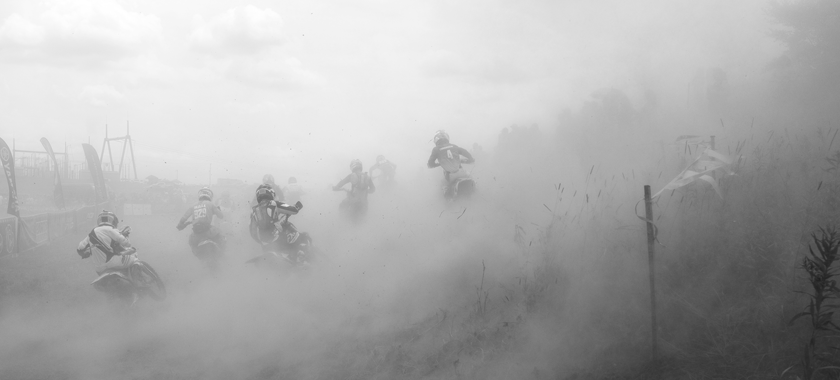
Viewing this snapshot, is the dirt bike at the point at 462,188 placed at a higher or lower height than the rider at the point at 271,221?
higher

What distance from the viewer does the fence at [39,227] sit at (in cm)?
1318

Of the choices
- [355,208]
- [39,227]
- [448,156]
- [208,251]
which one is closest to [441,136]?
[448,156]

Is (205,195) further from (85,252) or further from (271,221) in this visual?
(271,221)

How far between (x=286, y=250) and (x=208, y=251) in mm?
2634

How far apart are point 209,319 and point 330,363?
3.38 m

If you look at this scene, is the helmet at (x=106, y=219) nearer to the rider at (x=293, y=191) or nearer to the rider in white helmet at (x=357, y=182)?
the rider in white helmet at (x=357, y=182)

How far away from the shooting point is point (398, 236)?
35.0ft

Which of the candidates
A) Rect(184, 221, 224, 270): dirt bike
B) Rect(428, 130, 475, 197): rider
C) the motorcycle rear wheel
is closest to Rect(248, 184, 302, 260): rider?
the motorcycle rear wheel

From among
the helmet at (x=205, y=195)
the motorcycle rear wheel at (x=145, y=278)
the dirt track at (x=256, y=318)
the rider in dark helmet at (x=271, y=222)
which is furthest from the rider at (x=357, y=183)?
the motorcycle rear wheel at (x=145, y=278)

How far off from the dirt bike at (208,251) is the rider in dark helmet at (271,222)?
2002mm

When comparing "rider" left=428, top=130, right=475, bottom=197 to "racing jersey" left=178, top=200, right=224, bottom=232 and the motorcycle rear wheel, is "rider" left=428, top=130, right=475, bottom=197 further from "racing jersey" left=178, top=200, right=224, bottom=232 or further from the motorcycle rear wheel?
the motorcycle rear wheel

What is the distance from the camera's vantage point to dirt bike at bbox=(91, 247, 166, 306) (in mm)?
8258

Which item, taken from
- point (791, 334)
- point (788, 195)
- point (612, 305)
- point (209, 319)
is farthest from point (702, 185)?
point (209, 319)

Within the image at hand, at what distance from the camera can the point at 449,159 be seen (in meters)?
10.0
